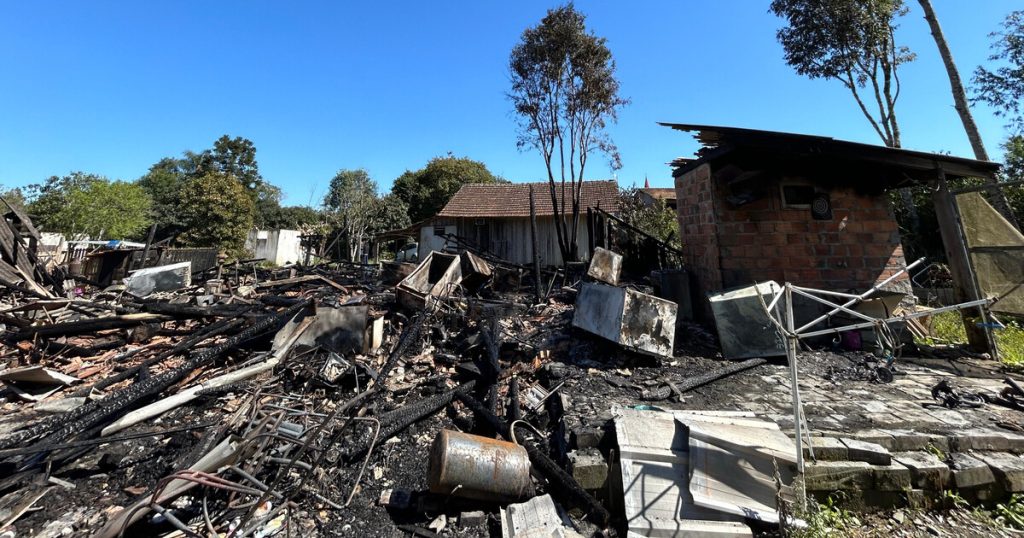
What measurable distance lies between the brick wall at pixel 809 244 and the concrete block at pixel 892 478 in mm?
3256

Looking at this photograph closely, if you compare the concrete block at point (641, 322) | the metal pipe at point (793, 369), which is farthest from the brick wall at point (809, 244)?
the metal pipe at point (793, 369)

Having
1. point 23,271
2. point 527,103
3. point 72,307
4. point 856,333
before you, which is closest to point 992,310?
point 856,333

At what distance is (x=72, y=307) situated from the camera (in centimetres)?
664

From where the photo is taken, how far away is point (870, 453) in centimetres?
263

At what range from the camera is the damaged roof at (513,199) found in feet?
55.0

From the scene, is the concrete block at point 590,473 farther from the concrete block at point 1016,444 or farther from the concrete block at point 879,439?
the concrete block at point 1016,444

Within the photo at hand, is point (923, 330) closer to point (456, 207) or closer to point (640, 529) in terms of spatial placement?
point (640, 529)

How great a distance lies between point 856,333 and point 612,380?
3.83 m

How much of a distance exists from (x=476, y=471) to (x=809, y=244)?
605 cm

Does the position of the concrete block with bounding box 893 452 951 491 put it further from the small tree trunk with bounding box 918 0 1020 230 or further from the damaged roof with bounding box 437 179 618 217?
the damaged roof with bounding box 437 179 618 217

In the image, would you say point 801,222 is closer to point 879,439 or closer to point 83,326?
point 879,439

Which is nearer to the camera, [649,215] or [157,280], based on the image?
[157,280]

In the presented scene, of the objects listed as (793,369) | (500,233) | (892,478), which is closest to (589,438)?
(793,369)

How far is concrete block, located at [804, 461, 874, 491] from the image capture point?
2582 millimetres
